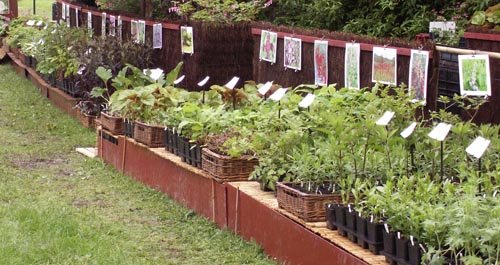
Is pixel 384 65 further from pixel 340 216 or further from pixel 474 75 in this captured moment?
pixel 340 216

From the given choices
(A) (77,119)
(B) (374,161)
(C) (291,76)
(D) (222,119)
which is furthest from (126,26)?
(B) (374,161)

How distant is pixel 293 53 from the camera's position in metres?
9.88

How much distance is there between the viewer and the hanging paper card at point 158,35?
13273 mm

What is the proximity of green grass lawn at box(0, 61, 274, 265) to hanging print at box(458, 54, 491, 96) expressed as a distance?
1.98 metres

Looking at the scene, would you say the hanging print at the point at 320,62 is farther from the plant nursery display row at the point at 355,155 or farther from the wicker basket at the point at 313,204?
the wicker basket at the point at 313,204

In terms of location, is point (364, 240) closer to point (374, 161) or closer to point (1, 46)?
point (374, 161)

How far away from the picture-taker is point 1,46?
23641 mm

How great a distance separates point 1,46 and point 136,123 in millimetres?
15450

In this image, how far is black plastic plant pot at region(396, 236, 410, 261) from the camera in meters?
4.74

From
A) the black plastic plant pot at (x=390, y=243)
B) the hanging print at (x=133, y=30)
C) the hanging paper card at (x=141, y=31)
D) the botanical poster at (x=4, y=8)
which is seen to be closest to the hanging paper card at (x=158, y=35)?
the hanging paper card at (x=141, y=31)

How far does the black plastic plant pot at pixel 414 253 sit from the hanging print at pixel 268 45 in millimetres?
5839

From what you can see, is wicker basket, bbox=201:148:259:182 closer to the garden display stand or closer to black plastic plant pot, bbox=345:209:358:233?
the garden display stand

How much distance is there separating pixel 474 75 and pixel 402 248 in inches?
99.8

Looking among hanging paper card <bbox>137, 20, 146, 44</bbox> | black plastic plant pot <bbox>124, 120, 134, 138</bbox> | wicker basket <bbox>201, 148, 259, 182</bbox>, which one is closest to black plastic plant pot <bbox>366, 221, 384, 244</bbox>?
wicker basket <bbox>201, 148, 259, 182</bbox>
